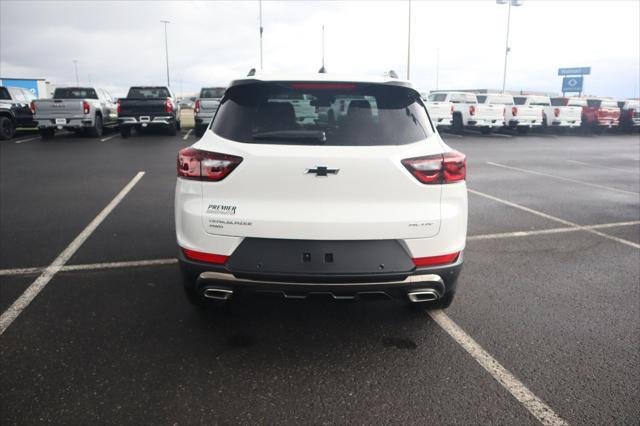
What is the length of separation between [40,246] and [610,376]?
5.45 meters

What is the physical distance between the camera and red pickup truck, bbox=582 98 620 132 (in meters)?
27.6

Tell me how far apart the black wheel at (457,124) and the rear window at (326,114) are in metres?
22.6

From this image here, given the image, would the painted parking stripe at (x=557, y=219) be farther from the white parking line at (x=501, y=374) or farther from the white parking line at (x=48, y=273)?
the white parking line at (x=48, y=273)

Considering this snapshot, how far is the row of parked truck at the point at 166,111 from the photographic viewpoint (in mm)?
17797

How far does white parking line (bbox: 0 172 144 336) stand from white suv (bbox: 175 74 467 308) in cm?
167

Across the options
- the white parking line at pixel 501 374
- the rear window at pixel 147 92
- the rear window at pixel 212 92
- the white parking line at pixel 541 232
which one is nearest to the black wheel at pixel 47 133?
the rear window at pixel 147 92

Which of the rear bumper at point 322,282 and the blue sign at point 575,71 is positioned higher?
the blue sign at point 575,71

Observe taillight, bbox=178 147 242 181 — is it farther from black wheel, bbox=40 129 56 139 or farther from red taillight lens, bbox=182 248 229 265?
black wheel, bbox=40 129 56 139

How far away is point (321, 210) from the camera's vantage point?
2.77m

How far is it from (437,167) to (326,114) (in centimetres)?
79

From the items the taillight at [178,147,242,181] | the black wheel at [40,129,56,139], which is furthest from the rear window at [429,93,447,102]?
the taillight at [178,147,242,181]

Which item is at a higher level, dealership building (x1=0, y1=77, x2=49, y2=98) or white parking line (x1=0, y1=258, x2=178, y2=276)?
dealership building (x1=0, y1=77, x2=49, y2=98)

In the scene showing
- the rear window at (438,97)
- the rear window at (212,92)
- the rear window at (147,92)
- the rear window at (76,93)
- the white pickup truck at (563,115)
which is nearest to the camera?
the rear window at (76,93)

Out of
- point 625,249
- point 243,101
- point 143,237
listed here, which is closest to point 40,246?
point 143,237
